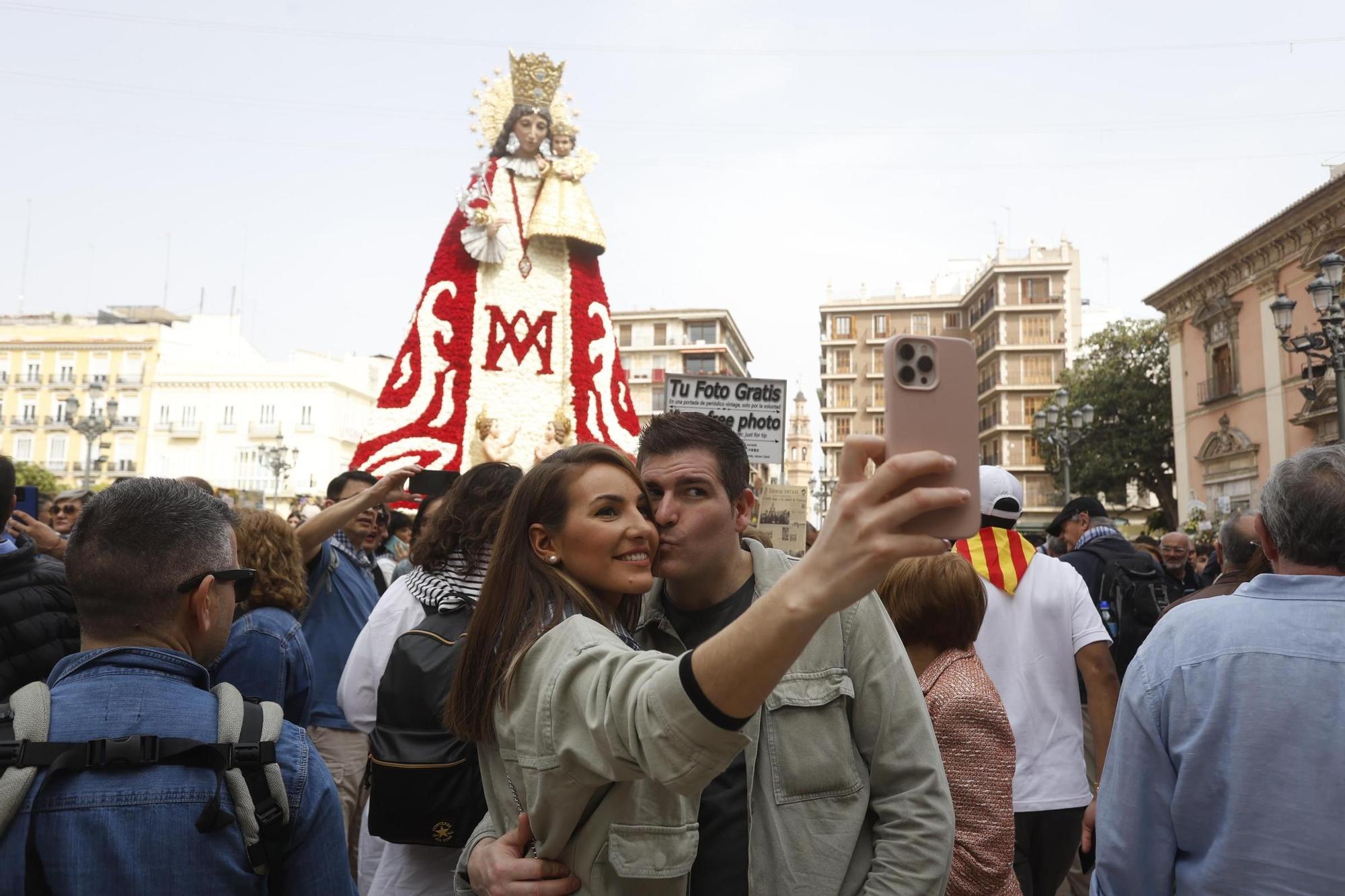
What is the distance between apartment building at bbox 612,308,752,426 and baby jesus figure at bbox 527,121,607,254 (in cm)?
5588

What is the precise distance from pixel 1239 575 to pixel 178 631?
4363mm

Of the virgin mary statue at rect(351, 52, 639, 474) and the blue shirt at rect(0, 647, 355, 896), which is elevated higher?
the virgin mary statue at rect(351, 52, 639, 474)

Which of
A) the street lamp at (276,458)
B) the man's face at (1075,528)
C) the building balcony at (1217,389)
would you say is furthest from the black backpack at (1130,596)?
the street lamp at (276,458)

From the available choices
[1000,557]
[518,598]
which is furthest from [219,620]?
[1000,557]

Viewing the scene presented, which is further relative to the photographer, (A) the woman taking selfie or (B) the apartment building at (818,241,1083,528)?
(B) the apartment building at (818,241,1083,528)

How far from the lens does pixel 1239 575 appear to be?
15.7 ft

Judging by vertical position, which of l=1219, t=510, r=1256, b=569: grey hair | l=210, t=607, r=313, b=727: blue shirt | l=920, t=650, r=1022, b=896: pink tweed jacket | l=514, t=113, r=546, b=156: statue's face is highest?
l=514, t=113, r=546, b=156: statue's face

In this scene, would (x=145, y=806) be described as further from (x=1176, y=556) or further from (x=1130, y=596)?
(x=1176, y=556)

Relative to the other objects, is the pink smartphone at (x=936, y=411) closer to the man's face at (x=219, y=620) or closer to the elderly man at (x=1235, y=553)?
the man's face at (x=219, y=620)

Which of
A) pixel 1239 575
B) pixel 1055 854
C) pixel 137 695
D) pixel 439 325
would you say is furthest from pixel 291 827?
pixel 439 325

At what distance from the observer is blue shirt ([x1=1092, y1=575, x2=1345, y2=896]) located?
7.46 ft

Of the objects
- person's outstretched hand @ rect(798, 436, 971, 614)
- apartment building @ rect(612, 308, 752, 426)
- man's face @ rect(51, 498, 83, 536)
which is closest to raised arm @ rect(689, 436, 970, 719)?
person's outstretched hand @ rect(798, 436, 971, 614)

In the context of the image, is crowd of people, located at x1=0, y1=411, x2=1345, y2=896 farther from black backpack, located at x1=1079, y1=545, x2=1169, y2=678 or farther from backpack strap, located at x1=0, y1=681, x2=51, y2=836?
black backpack, located at x1=1079, y1=545, x2=1169, y2=678

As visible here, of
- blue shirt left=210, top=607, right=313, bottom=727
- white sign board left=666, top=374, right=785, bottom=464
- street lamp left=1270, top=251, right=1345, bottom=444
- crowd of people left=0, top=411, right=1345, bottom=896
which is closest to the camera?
crowd of people left=0, top=411, right=1345, bottom=896
